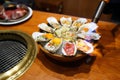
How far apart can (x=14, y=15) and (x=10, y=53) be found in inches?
13.4

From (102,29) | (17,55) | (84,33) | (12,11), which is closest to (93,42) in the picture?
(84,33)

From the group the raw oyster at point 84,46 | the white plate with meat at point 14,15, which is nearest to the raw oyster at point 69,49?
the raw oyster at point 84,46

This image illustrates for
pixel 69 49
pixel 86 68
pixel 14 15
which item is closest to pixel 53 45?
pixel 69 49

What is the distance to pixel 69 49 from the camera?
28.5 inches

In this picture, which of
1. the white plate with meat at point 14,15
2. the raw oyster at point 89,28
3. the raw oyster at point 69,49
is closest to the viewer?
the raw oyster at point 69,49

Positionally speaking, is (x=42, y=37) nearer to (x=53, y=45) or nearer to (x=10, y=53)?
(x=53, y=45)

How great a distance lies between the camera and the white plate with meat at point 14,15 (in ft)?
3.43

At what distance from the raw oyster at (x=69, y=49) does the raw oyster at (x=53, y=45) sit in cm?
3

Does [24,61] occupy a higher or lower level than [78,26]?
lower

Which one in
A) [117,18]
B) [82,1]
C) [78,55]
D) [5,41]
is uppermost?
[78,55]

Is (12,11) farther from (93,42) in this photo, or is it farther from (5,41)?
(93,42)

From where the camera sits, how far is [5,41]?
0.93 meters

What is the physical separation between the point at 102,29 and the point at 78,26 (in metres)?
0.20

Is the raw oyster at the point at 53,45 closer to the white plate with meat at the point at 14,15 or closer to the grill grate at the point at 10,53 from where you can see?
the grill grate at the point at 10,53
